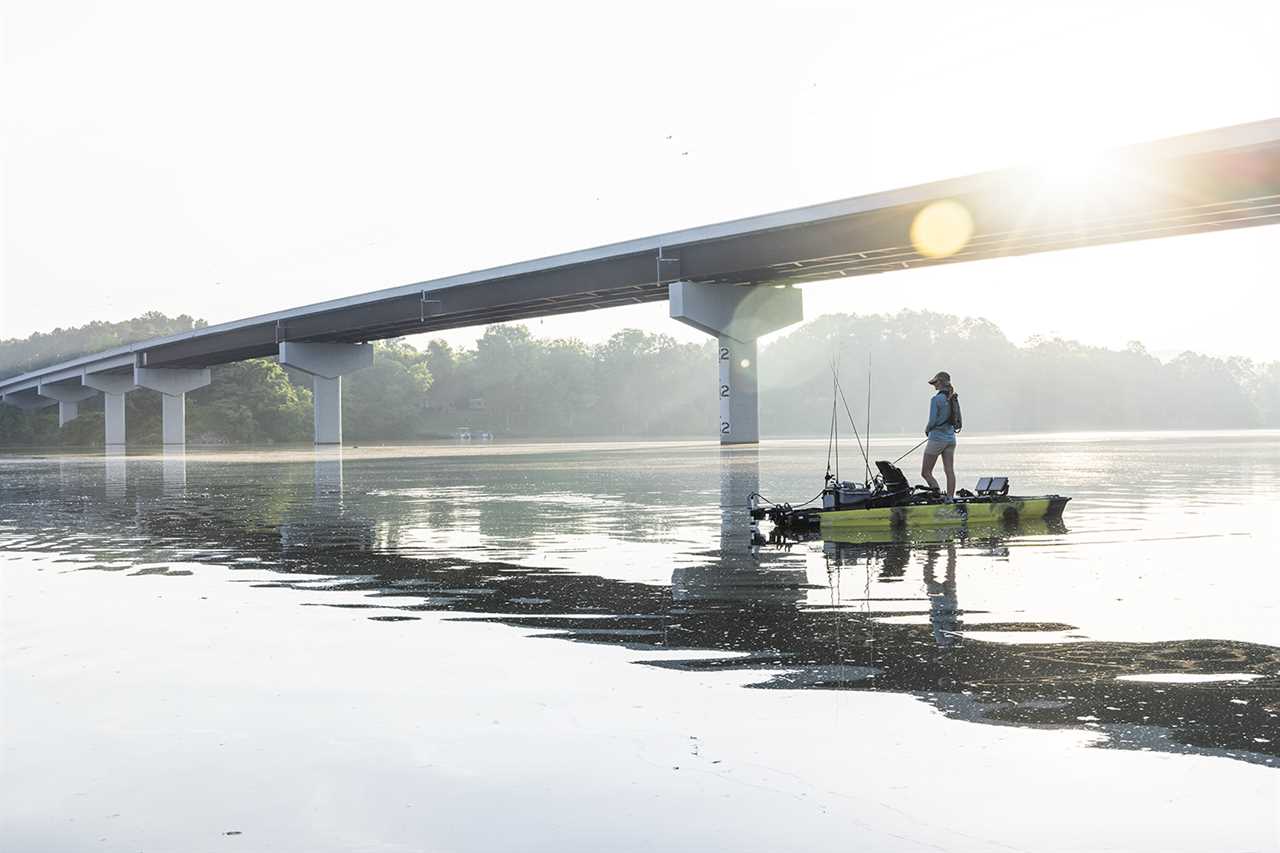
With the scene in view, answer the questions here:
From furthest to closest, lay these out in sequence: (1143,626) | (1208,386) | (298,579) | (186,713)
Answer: (1208,386), (298,579), (1143,626), (186,713)

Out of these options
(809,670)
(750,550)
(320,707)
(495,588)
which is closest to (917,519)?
(750,550)

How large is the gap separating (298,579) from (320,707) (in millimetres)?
5431

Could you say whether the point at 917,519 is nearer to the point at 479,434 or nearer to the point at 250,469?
the point at 250,469

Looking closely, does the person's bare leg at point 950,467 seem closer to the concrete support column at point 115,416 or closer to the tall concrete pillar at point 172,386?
the tall concrete pillar at point 172,386

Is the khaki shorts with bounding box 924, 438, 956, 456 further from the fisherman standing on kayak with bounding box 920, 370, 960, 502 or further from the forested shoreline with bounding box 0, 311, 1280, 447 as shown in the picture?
the forested shoreline with bounding box 0, 311, 1280, 447

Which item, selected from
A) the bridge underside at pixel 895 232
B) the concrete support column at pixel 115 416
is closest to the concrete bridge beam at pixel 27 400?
the concrete support column at pixel 115 416

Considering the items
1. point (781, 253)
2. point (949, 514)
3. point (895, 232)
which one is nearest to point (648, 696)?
point (949, 514)

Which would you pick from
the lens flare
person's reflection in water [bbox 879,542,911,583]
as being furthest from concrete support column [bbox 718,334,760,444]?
person's reflection in water [bbox 879,542,911,583]

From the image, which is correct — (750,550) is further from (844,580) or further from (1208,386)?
(1208,386)

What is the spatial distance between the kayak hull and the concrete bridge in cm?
2291

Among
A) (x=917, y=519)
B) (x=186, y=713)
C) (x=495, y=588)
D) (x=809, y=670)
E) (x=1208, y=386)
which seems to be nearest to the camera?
(x=186, y=713)

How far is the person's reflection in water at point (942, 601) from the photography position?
8.02 metres

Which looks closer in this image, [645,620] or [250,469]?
[645,620]

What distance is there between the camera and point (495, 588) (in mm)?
10555
